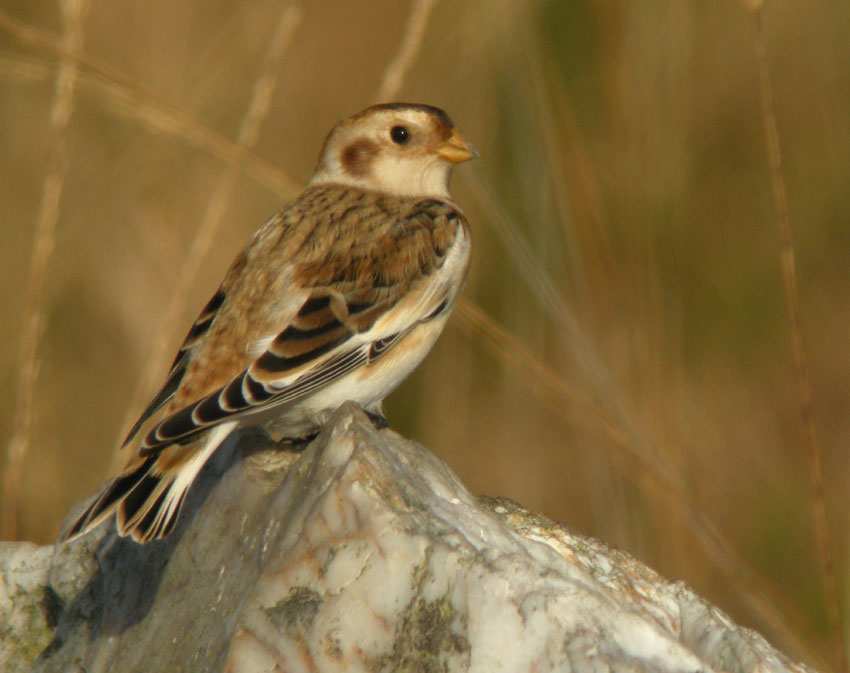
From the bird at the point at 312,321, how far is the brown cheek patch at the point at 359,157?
0.01 m

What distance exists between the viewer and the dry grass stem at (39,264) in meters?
2.96

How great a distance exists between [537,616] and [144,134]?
239cm

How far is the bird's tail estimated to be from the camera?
82.0 inches

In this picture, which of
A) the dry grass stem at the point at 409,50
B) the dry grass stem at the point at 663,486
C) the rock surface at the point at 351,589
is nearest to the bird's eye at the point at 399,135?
the dry grass stem at the point at 409,50

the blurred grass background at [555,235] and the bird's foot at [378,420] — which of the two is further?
the blurred grass background at [555,235]

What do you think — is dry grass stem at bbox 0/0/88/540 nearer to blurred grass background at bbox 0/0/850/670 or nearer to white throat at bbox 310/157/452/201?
blurred grass background at bbox 0/0/850/670

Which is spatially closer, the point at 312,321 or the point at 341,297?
the point at 312,321

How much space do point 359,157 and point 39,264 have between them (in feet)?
2.77

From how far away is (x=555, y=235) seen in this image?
11.6 ft

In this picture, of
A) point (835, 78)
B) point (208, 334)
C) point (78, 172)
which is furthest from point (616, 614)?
point (78, 172)

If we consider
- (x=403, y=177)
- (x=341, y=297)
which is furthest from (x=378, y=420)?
(x=403, y=177)

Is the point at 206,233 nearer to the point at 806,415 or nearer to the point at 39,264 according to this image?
the point at 39,264

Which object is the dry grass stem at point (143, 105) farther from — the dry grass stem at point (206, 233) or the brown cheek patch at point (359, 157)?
the brown cheek patch at point (359, 157)

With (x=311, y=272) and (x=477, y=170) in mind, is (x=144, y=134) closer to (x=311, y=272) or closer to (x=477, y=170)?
(x=477, y=170)
